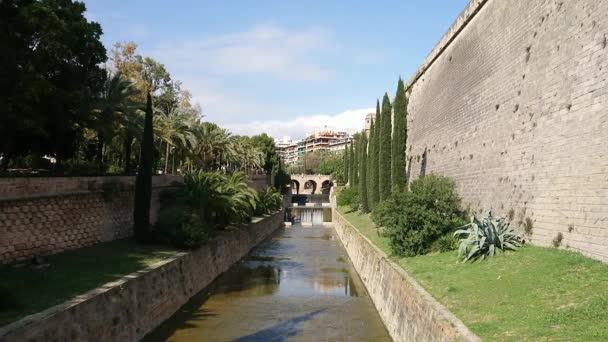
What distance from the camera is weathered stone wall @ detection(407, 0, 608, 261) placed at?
10.0 m

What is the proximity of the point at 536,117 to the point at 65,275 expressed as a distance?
11690mm

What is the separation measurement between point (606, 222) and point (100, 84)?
1731 cm

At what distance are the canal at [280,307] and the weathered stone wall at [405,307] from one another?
53 cm

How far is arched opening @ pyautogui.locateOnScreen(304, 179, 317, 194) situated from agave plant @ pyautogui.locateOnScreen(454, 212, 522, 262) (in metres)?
97.5

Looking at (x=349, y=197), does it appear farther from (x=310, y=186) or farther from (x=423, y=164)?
(x=310, y=186)

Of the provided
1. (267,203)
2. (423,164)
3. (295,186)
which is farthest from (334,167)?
(423,164)

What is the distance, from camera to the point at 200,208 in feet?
73.6

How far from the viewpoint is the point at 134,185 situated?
67.1 ft

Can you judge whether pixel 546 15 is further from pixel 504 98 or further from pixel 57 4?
pixel 57 4

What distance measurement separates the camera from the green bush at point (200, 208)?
1861 centimetres

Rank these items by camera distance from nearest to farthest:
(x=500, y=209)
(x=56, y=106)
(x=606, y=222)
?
(x=606, y=222) < (x=500, y=209) < (x=56, y=106)

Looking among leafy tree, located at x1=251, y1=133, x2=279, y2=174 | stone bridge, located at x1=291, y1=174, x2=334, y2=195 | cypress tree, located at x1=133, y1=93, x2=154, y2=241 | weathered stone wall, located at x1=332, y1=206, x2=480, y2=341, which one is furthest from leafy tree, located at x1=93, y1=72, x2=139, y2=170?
stone bridge, located at x1=291, y1=174, x2=334, y2=195

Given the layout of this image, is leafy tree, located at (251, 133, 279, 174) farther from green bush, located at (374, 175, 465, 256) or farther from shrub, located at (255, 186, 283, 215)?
green bush, located at (374, 175, 465, 256)

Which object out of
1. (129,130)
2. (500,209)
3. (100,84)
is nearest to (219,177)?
(129,130)
